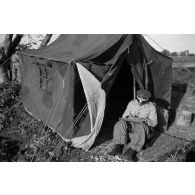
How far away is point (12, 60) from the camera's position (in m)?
10.2

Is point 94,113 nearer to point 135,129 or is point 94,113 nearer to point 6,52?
point 135,129

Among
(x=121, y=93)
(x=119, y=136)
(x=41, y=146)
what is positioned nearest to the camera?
(x=119, y=136)

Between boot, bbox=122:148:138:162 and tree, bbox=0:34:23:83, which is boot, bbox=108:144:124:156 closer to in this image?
boot, bbox=122:148:138:162

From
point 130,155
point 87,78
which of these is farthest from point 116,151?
point 87,78

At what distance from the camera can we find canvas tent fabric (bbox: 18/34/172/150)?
458 centimetres

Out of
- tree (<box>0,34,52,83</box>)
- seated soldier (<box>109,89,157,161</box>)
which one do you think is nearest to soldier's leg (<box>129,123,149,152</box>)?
seated soldier (<box>109,89,157,161</box>)

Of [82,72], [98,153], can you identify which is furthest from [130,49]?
[98,153]

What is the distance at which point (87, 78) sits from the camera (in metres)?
4.46

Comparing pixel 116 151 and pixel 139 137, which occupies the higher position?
pixel 139 137

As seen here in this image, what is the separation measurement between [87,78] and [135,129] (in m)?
1.38

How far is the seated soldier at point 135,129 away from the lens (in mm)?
4543

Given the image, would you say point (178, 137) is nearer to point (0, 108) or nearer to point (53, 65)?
point (53, 65)

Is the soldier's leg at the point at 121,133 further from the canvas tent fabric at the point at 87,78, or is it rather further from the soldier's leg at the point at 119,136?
the canvas tent fabric at the point at 87,78

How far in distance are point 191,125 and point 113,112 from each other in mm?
2225
